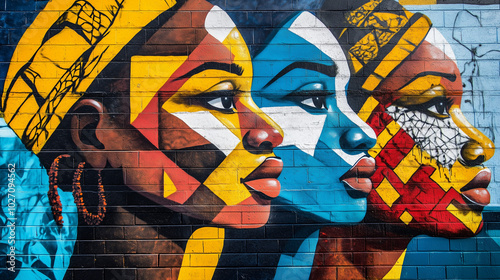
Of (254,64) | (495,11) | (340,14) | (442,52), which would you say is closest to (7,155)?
(254,64)

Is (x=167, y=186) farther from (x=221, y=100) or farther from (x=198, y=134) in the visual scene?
(x=221, y=100)

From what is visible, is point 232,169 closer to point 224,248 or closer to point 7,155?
point 224,248

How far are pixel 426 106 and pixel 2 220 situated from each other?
4.07m

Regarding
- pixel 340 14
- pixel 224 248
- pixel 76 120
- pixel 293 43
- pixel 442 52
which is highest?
pixel 340 14

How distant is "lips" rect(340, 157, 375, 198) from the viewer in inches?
119

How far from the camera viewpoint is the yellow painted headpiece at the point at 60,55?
3037 millimetres

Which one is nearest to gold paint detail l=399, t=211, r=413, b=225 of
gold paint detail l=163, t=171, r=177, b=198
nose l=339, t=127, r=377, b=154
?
nose l=339, t=127, r=377, b=154

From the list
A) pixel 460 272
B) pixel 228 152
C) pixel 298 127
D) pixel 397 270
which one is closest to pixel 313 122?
pixel 298 127

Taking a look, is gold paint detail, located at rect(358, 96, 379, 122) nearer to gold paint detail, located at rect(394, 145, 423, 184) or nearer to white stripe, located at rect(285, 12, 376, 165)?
white stripe, located at rect(285, 12, 376, 165)

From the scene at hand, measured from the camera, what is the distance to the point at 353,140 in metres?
3.03

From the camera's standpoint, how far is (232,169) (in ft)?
9.92

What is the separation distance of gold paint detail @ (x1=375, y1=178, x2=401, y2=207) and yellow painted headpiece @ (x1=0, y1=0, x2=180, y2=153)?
2.57m

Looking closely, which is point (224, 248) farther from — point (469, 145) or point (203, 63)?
point (469, 145)

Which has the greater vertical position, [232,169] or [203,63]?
[203,63]
